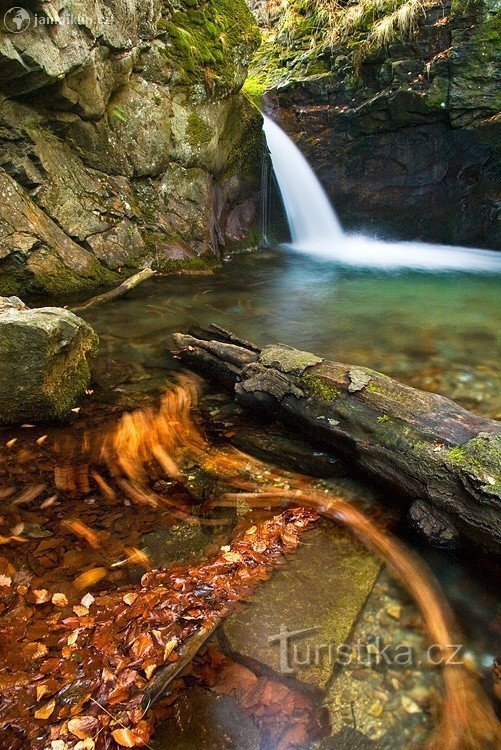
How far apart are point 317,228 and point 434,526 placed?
1204 cm

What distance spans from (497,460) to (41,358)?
3534mm

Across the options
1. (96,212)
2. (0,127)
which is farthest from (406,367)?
(0,127)

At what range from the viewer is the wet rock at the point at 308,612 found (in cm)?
200

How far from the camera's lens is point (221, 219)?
37.6 feet

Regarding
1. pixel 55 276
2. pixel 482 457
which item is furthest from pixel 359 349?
pixel 55 276

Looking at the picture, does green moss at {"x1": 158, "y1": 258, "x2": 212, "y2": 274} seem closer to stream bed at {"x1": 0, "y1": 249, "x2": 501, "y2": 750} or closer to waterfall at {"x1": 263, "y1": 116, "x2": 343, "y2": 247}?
stream bed at {"x1": 0, "y1": 249, "x2": 501, "y2": 750}

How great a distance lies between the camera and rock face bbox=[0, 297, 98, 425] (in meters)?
3.59

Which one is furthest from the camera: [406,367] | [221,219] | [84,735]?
[221,219]

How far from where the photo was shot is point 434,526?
8.63 ft

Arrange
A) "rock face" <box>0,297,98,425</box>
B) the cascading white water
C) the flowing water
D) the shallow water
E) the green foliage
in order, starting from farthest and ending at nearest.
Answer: the cascading white water, the green foliage, the shallow water, "rock face" <box>0,297,98,425</box>, the flowing water

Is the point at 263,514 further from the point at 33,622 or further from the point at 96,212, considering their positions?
the point at 96,212

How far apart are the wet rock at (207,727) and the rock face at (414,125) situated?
13.0m

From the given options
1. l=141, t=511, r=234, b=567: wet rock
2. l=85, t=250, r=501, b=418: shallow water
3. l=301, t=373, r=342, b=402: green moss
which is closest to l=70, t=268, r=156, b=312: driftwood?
l=85, t=250, r=501, b=418: shallow water

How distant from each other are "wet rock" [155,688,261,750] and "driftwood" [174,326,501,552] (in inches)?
59.5
